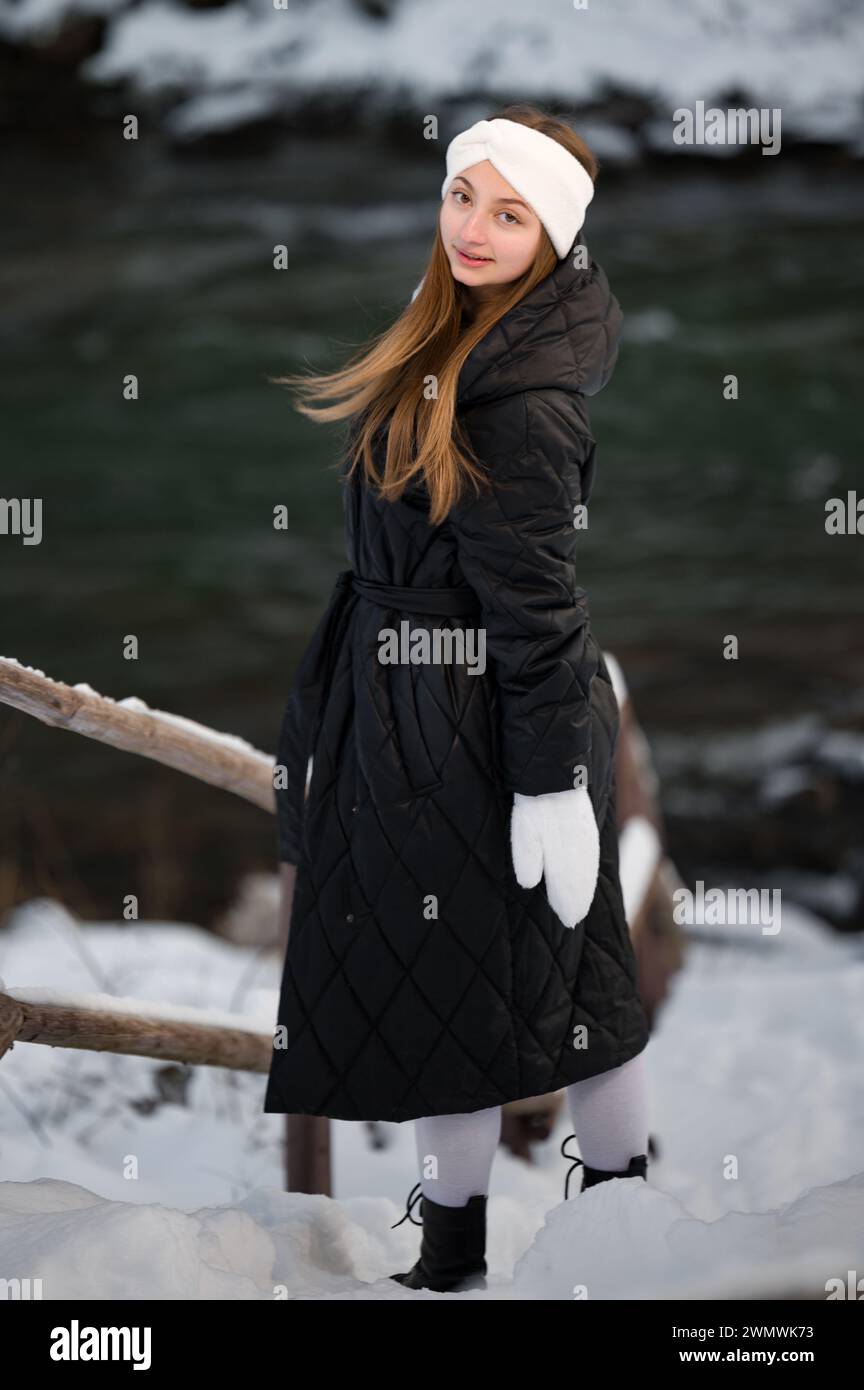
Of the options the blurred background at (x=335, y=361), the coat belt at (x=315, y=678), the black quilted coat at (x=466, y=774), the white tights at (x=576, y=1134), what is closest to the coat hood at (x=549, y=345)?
the black quilted coat at (x=466, y=774)

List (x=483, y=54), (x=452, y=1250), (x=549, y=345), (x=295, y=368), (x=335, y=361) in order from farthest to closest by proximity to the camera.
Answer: (x=295, y=368) → (x=335, y=361) → (x=483, y=54) → (x=452, y=1250) → (x=549, y=345)

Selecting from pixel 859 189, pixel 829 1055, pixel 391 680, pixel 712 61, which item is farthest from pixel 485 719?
pixel 859 189

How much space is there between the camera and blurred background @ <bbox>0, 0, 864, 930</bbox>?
18.6 feet

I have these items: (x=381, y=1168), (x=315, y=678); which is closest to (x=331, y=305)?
(x=381, y=1168)

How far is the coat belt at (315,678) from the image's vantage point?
4.15 ft

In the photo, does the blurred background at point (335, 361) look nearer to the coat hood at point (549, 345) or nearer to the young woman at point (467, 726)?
the young woman at point (467, 726)

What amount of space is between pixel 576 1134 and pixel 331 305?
17.3ft

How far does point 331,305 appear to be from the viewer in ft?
20.1

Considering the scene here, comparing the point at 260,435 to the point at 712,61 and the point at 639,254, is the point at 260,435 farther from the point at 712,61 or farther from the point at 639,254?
the point at 712,61

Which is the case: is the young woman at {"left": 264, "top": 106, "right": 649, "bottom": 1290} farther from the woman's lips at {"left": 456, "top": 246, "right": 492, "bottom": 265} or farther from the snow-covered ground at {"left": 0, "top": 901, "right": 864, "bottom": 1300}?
the snow-covered ground at {"left": 0, "top": 901, "right": 864, "bottom": 1300}

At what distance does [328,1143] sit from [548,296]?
100cm

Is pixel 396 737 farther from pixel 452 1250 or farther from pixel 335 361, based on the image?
pixel 335 361

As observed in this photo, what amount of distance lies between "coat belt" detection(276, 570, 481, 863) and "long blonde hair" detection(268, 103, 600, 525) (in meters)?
0.09

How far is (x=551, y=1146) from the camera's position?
6.48 feet
